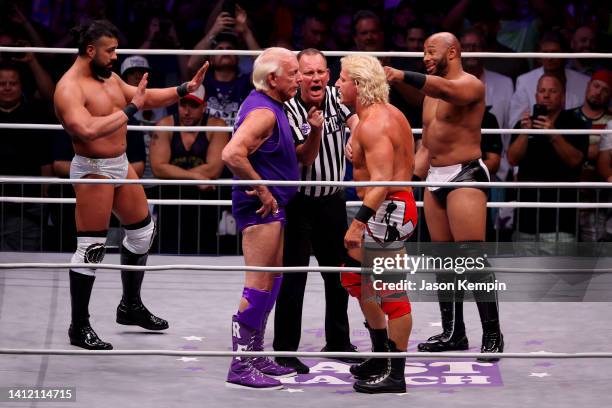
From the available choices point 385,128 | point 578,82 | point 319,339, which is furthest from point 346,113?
point 578,82

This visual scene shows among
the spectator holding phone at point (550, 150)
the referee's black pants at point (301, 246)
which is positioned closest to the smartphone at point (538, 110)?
the spectator holding phone at point (550, 150)

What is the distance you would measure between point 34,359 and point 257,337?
0.84 meters

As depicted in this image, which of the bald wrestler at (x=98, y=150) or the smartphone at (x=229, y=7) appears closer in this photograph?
the bald wrestler at (x=98, y=150)

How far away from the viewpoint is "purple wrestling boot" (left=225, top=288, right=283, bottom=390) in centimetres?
434

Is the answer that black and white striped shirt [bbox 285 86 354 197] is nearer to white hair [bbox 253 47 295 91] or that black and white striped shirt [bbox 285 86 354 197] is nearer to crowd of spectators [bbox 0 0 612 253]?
white hair [bbox 253 47 295 91]

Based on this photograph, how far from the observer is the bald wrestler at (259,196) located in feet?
14.1

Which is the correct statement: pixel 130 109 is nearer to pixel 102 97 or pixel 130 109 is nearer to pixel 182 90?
pixel 102 97

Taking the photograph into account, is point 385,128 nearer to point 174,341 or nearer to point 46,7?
point 174,341

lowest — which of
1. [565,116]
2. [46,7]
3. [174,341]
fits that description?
[174,341]

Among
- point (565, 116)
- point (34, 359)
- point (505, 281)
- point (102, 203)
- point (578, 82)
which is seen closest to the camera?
point (34, 359)

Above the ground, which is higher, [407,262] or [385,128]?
[385,128]

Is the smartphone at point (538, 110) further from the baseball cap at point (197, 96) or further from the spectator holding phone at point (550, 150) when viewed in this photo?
the baseball cap at point (197, 96)

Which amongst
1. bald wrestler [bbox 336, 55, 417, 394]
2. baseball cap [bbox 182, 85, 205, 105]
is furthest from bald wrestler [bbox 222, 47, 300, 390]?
baseball cap [bbox 182, 85, 205, 105]

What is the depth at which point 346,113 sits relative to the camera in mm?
4820
